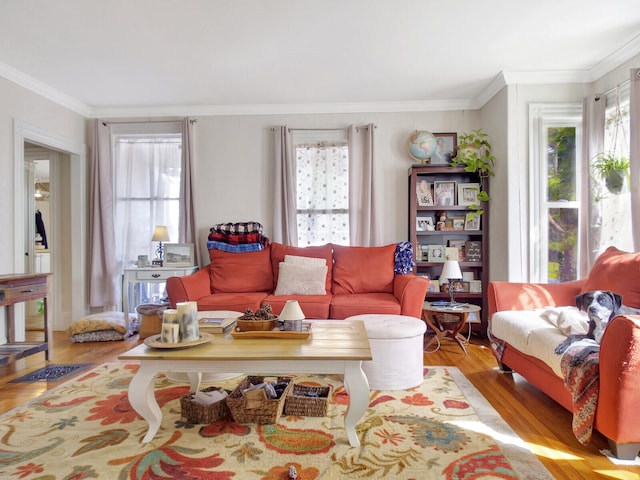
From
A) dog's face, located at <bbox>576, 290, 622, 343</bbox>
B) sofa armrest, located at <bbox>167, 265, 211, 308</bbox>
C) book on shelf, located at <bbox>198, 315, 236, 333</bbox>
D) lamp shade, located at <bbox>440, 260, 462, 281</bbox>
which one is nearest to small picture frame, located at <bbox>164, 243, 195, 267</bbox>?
sofa armrest, located at <bbox>167, 265, 211, 308</bbox>

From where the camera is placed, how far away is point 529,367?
2502mm

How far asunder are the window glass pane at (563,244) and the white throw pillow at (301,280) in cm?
218

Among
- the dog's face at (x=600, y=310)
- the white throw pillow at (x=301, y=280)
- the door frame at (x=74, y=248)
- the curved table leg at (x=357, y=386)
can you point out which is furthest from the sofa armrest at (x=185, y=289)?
the dog's face at (x=600, y=310)

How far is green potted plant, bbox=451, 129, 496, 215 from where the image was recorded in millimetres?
3973

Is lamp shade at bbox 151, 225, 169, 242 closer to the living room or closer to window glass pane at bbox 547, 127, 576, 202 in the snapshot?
the living room

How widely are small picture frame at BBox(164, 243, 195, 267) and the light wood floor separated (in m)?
0.88

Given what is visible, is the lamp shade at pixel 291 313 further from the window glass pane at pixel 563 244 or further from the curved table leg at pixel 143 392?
the window glass pane at pixel 563 244

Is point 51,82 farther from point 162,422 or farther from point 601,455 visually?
point 601,455

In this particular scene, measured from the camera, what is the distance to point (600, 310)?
2078 mm

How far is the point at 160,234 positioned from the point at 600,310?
3983 mm

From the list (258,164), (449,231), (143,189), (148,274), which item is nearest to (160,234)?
(148,274)

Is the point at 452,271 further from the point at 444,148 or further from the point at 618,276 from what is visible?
the point at 444,148

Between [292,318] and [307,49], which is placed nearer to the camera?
[292,318]

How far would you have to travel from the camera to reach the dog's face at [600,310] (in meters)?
2.06
